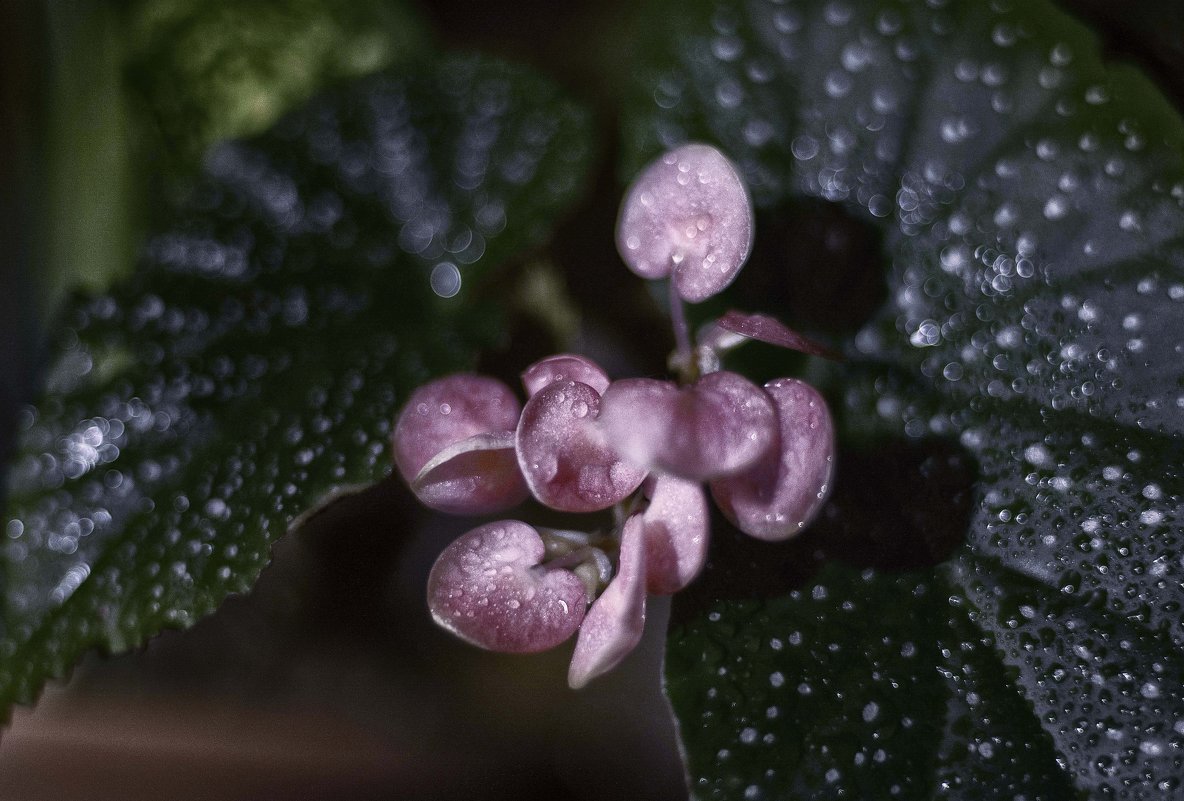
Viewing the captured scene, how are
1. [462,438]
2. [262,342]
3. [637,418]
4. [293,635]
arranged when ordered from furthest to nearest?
[293,635] < [262,342] < [462,438] < [637,418]

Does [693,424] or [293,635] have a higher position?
[693,424]

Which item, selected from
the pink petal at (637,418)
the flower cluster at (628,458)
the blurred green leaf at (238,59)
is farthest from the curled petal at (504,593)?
the blurred green leaf at (238,59)

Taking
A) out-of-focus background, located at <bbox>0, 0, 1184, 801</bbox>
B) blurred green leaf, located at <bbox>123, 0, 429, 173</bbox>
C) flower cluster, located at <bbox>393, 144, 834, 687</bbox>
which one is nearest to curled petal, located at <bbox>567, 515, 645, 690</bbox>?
flower cluster, located at <bbox>393, 144, 834, 687</bbox>

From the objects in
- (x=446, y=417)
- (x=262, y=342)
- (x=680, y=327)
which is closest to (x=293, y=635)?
(x=262, y=342)

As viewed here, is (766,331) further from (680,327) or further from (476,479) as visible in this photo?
(476,479)

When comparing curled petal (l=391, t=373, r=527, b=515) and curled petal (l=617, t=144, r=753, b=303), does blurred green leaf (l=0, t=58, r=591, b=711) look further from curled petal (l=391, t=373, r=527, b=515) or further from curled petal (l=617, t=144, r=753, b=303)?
curled petal (l=617, t=144, r=753, b=303)
